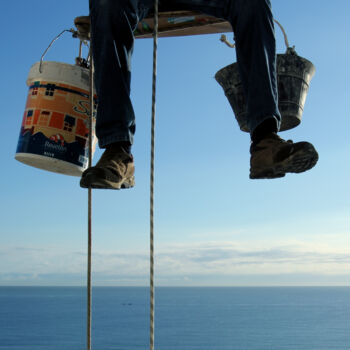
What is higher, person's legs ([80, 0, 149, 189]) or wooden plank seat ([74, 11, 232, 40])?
wooden plank seat ([74, 11, 232, 40])

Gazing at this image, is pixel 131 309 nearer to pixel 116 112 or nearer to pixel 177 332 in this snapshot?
pixel 177 332

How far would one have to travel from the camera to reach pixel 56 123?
133 inches

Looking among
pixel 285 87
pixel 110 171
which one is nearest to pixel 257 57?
pixel 110 171

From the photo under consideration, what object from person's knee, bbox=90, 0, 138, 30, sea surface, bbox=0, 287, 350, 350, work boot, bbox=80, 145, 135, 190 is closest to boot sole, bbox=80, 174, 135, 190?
work boot, bbox=80, 145, 135, 190

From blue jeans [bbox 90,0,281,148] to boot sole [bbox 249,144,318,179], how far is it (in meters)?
0.20

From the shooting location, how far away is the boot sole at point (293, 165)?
6.74 ft

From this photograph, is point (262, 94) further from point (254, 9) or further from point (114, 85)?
point (114, 85)

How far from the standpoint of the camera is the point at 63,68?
138 inches

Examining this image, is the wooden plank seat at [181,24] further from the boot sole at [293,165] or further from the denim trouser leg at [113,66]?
the boot sole at [293,165]

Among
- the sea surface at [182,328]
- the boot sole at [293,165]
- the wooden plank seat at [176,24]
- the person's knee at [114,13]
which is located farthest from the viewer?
the sea surface at [182,328]

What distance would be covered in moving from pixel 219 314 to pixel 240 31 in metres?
143

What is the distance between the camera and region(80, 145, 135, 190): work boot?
211 centimetres

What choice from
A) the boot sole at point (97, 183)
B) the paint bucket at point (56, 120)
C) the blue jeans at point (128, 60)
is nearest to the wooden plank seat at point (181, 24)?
the paint bucket at point (56, 120)

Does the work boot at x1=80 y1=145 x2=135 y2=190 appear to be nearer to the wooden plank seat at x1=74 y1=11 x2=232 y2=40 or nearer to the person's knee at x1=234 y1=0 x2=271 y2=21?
the person's knee at x1=234 y1=0 x2=271 y2=21
